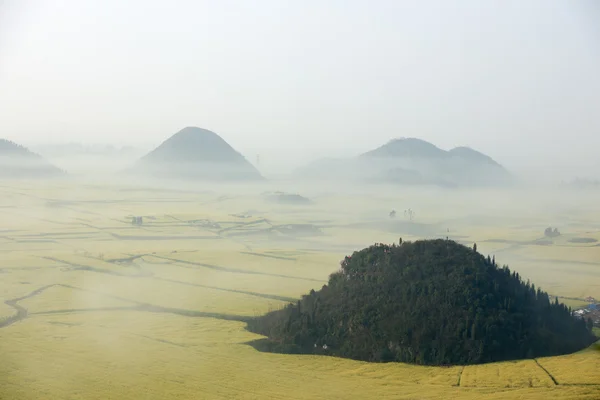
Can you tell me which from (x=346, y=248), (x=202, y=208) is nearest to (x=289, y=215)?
(x=202, y=208)

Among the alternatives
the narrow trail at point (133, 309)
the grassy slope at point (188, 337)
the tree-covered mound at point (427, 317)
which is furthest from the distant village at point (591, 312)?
the narrow trail at point (133, 309)

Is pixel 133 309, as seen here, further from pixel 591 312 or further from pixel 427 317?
pixel 591 312

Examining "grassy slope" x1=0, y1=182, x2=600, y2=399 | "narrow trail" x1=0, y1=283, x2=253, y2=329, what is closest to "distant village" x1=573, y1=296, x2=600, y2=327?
"grassy slope" x1=0, y1=182, x2=600, y2=399

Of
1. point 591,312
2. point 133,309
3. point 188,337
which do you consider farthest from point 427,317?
point 133,309

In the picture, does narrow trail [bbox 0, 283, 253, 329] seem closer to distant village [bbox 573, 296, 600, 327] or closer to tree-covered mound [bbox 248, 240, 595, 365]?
tree-covered mound [bbox 248, 240, 595, 365]

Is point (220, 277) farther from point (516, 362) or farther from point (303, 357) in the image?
point (516, 362)

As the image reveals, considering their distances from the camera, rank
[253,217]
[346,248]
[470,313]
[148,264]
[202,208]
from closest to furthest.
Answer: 1. [470,313]
2. [148,264]
3. [346,248]
4. [253,217]
5. [202,208]

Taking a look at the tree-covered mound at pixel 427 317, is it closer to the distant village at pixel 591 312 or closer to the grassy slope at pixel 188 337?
the grassy slope at pixel 188 337
